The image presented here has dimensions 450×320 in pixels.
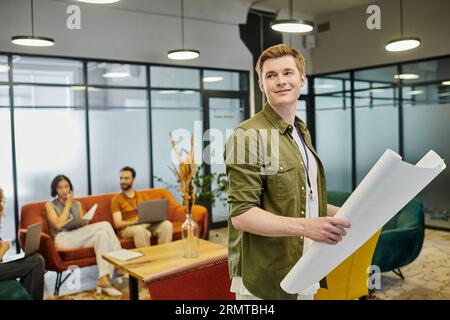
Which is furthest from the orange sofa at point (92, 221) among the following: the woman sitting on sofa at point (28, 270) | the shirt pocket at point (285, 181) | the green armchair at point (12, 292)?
the shirt pocket at point (285, 181)

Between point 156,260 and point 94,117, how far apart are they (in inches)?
77.1

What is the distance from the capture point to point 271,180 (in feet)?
3.50

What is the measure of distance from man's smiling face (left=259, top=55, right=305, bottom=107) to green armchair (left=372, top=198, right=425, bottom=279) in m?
1.78

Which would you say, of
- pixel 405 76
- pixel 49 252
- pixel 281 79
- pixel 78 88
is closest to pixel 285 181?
pixel 281 79

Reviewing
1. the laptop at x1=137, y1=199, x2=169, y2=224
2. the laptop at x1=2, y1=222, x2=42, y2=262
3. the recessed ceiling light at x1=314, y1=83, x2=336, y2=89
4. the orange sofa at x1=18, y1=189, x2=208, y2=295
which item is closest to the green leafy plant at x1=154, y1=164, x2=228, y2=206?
the orange sofa at x1=18, y1=189, x2=208, y2=295

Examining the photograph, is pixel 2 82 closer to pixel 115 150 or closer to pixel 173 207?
pixel 115 150

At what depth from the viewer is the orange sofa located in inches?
126

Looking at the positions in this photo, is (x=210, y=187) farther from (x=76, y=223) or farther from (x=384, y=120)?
(x=384, y=120)

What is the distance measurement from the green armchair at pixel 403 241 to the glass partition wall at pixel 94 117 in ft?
5.21

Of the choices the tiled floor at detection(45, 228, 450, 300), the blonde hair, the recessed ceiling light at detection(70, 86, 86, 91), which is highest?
the recessed ceiling light at detection(70, 86, 86, 91)

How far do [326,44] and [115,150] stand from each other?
87.7 inches

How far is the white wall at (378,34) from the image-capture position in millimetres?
2488

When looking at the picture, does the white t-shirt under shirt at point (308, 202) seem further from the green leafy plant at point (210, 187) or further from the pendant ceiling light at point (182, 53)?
the pendant ceiling light at point (182, 53)

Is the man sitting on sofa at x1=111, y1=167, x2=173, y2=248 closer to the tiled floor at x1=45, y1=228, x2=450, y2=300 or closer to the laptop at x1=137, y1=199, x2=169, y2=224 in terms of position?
the laptop at x1=137, y1=199, x2=169, y2=224
